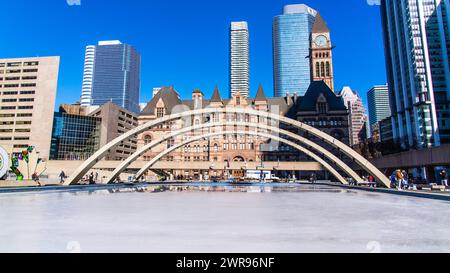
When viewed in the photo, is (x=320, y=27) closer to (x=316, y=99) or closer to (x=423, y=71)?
(x=423, y=71)

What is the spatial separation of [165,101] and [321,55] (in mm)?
53062

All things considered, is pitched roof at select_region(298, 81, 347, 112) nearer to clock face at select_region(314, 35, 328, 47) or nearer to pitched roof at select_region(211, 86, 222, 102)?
pitched roof at select_region(211, 86, 222, 102)

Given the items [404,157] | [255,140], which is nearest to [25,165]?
[404,157]

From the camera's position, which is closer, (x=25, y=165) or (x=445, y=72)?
(x=25, y=165)

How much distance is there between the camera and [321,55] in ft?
291

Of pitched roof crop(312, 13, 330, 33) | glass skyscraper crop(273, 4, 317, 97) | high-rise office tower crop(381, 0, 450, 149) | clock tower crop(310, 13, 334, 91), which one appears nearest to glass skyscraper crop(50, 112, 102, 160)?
clock tower crop(310, 13, 334, 91)

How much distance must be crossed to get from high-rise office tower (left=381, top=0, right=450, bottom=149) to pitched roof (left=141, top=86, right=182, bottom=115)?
67745mm

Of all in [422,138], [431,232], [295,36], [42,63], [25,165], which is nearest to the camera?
[431,232]

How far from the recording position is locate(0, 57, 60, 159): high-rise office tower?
8112 centimetres

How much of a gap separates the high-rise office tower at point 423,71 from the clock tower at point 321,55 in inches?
981

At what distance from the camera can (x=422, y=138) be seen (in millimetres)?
79688
